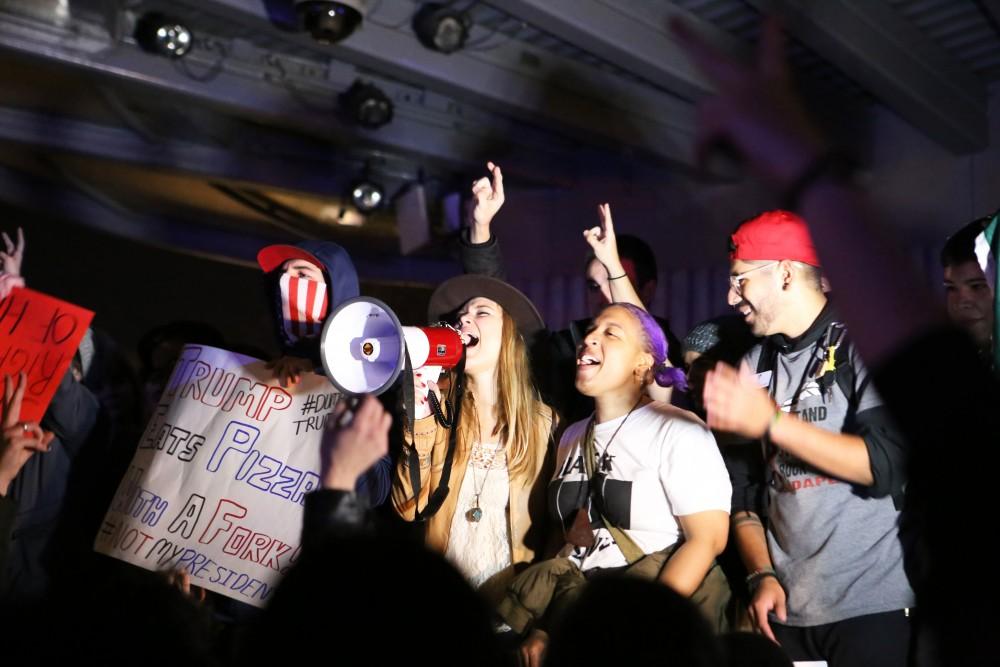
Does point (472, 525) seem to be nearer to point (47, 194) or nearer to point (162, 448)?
point (162, 448)

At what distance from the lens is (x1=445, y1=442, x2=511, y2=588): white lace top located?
3.19 meters

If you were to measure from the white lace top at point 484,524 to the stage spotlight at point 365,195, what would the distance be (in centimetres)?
492

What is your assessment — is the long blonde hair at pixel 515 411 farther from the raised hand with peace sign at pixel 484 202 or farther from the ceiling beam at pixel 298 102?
the ceiling beam at pixel 298 102

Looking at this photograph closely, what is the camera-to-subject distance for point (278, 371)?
10.7ft

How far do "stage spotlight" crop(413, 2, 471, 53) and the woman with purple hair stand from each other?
11.0 ft

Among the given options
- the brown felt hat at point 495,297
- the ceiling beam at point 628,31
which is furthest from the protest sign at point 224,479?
the ceiling beam at point 628,31

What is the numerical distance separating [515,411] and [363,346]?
0.64 meters

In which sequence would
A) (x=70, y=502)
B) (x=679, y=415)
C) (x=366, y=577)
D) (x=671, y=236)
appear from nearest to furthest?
(x=366, y=577) < (x=679, y=415) < (x=70, y=502) < (x=671, y=236)

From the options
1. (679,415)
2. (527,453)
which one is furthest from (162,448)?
(679,415)

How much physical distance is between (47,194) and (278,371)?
598 cm

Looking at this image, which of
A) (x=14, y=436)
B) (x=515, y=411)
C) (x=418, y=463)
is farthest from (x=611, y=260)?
(x=14, y=436)

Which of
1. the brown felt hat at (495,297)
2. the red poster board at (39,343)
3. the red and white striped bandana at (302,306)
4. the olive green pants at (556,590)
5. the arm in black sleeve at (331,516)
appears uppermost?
the brown felt hat at (495,297)

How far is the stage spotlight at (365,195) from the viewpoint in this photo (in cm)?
798

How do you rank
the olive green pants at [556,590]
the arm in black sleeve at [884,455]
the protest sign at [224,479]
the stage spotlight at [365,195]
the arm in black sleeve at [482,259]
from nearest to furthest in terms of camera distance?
the arm in black sleeve at [884,455] < the olive green pants at [556,590] < the protest sign at [224,479] < the arm in black sleeve at [482,259] < the stage spotlight at [365,195]
